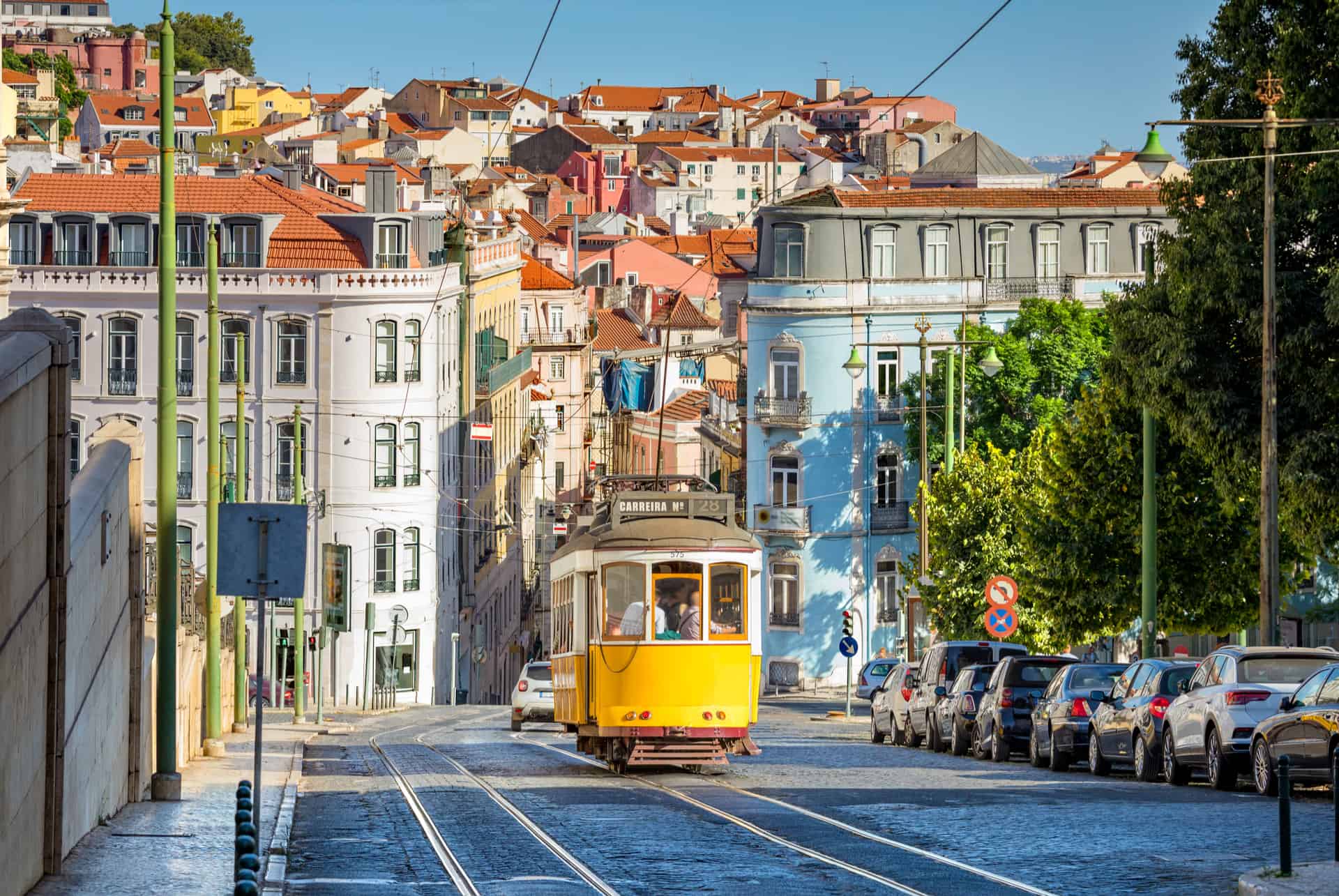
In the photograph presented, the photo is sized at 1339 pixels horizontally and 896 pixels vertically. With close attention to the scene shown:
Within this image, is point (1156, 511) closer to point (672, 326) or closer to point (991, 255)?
point (991, 255)

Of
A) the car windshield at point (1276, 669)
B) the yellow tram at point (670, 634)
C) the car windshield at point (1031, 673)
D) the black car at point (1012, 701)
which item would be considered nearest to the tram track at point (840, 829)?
the yellow tram at point (670, 634)

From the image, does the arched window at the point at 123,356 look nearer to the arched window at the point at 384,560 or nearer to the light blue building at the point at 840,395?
the arched window at the point at 384,560

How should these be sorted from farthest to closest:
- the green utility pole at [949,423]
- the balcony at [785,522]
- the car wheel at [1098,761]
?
1. the balcony at [785,522]
2. the green utility pole at [949,423]
3. the car wheel at [1098,761]

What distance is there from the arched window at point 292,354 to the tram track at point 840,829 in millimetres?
47549

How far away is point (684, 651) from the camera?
82.9 feet

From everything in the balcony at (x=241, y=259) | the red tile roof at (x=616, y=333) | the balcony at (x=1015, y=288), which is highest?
the red tile roof at (x=616, y=333)

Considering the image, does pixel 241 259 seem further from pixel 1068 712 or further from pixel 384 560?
pixel 1068 712

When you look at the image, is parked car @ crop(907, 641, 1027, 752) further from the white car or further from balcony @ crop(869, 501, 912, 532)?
balcony @ crop(869, 501, 912, 532)

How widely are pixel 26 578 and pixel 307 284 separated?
58998 millimetres

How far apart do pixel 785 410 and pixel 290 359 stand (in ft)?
53.2

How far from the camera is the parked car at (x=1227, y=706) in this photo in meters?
22.4

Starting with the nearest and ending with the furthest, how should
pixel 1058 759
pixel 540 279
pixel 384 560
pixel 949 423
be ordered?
1. pixel 1058 759
2. pixel 949 423
3. pixel 384 560
4. pixel 540 279

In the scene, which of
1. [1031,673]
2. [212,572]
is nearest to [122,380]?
[212,572]

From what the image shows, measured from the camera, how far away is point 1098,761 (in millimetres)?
26953
